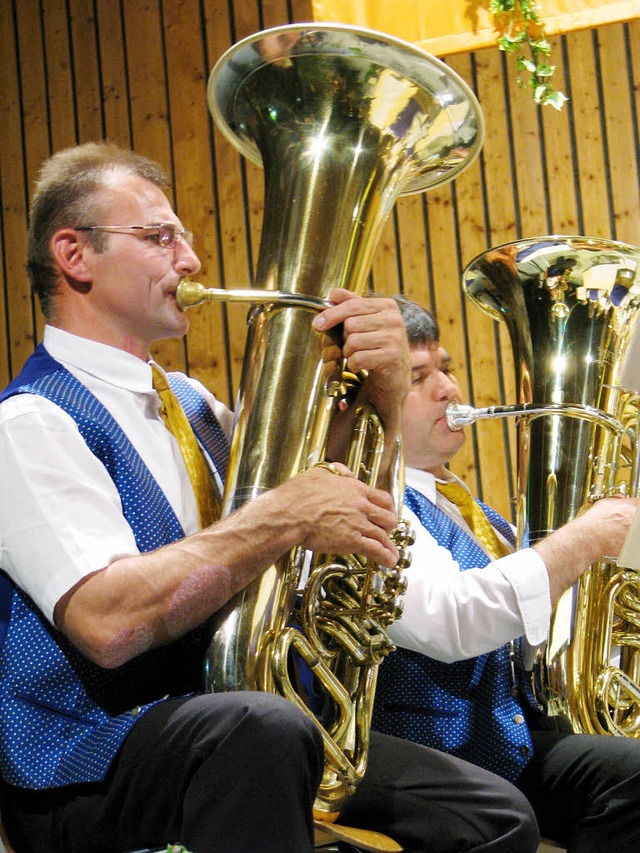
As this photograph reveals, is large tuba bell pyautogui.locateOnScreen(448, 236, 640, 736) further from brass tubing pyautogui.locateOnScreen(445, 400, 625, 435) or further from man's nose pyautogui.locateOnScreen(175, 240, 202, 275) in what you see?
man's nose pyautogui.locateOnScreen(175, 240, 202, 275)

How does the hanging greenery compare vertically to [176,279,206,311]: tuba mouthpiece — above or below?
above

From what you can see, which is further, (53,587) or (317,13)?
(317,13)

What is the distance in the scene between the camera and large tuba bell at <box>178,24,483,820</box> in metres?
1.53

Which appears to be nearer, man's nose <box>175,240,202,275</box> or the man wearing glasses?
the man wearing glasses

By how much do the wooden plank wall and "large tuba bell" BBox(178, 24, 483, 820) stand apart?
2.08 meters

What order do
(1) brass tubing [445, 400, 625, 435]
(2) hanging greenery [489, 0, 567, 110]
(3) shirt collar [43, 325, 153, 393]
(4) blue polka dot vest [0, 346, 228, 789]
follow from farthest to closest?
1. (2) hanging greenery [489, 0, 567, 110]
2. (1) brass tubing [445, 400, 625, 435]
3. (3) shirt collar [43, 325, 153, 393]
4. (4) blue polka dot vest [0, 346, 228, 789]

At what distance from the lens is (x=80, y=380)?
1702 millimetres

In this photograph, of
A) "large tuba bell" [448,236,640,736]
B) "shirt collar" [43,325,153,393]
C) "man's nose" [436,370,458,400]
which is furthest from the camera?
"man's nose" [436,370,458,400]

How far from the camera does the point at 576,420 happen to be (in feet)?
7.21

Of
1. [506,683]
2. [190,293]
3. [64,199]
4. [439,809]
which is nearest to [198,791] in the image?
[439,809]

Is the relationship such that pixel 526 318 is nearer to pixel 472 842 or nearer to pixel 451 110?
pixel 451 110

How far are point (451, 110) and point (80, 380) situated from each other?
760mm

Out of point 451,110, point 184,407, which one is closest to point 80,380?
point 184,407

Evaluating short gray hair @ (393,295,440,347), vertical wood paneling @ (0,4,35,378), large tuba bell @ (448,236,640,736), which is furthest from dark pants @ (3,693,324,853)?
vertical wood paneling @ (0,4,35,378)
